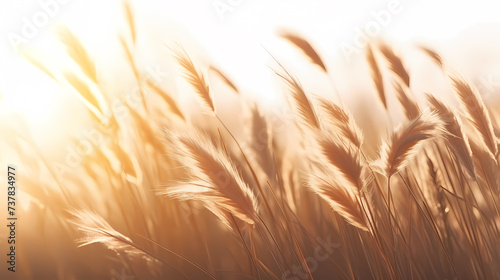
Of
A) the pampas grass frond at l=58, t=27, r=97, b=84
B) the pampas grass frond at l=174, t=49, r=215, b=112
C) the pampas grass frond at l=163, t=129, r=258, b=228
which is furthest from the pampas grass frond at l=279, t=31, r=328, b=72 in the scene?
the pampas grass frond at l=58, t=27, r=97, b=84

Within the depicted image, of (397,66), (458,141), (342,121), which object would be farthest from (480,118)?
(342,121)

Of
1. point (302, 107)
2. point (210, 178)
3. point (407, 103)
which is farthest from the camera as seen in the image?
point (407, 103)

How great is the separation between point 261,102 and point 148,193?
407 mm

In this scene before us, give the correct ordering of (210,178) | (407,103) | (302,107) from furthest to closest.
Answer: (407,103) → (302,107) → (210,178)

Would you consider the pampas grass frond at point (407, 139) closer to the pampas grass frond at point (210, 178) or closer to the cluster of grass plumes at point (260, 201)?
the cluster of grass plumes at point (260, 201)

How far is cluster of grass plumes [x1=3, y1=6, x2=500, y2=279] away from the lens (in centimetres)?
108

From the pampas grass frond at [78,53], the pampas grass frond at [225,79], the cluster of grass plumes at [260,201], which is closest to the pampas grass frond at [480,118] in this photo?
the cluster of grass plumes at [260,201]

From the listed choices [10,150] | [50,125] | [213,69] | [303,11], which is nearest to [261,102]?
[213,69]

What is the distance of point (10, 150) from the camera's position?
47.2 inches

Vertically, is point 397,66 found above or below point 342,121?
above

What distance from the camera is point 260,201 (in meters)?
1.15

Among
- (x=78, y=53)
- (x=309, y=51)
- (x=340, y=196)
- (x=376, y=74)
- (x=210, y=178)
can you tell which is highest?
(x=78, y=53)

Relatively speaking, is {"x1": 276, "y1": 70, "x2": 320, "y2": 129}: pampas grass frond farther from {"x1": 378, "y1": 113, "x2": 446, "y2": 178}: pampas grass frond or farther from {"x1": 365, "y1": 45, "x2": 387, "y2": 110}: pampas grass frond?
{"x1": 365, "y1": 45, "x2": 387, "y2": 110}: pampas grass frond

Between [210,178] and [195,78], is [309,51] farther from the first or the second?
[210,178]
